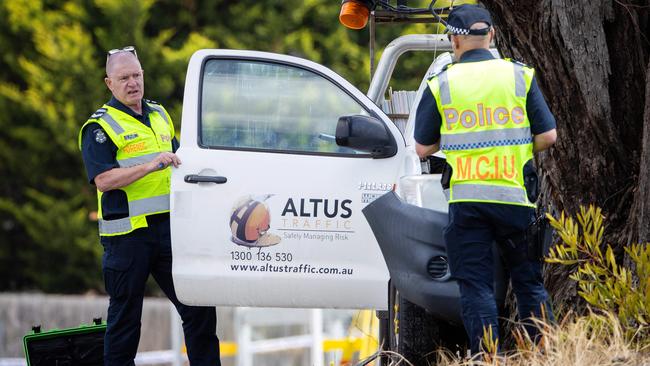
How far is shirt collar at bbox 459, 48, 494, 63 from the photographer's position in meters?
5.26

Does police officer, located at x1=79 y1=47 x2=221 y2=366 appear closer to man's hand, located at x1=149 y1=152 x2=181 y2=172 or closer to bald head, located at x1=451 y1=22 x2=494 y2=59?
man's hand, located at x1=149 y1=152 x2=181 y2=172

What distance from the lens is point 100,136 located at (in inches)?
250

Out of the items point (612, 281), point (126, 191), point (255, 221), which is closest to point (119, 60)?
point (126, 191)

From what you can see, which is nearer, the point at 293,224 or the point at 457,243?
the point at 457,243

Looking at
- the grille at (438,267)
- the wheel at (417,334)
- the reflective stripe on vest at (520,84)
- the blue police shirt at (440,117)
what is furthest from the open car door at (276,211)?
the reflective stripe on vest at (520,84)

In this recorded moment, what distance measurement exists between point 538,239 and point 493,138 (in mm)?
485

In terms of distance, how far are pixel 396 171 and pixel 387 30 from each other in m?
12.6

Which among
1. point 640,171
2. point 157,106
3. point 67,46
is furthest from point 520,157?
point 67,46

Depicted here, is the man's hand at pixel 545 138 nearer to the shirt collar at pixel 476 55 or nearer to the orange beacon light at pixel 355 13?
the shirt collar at pixel 476 55

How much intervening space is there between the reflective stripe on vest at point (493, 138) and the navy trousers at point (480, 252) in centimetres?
23

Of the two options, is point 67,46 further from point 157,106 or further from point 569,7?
point 569,7

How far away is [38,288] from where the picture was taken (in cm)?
1880

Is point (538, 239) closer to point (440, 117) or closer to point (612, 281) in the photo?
point (612, 281)

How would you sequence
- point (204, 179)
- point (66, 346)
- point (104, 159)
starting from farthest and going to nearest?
point (66, 346) → point (204, 179) → point (104, 159)
